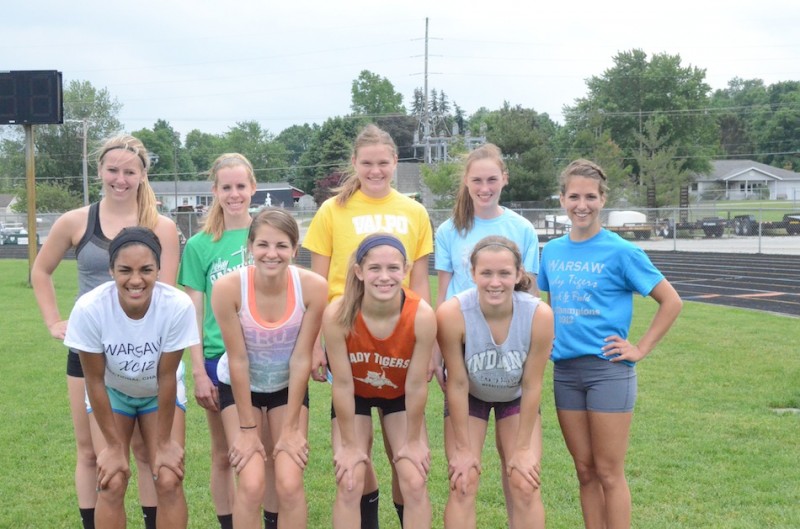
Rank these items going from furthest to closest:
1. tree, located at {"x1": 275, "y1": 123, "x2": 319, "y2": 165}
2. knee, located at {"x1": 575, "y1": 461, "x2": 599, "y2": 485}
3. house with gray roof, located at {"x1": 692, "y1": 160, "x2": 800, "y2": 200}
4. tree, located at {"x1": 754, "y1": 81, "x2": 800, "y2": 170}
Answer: tree, located at {"x1": 275, "y1": 123, "x2": 319, "y2": 165} → tree, located at {"x1": 754, "y1": 81, "x2": 800, "y2": 170} → house with gray roof, located at {"x1": 692, "y1": 160, "x2": 800, "y2": 200} → knee, located at {"x1": 575, "y1": 461, "x2": 599, "y2": 485}

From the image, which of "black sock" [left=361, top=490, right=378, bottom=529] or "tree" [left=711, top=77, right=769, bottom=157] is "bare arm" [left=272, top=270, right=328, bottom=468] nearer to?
"black sock" [left=361, top=490, right=378, bottom=529]

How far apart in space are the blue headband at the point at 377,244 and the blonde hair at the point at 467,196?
2.39 feet

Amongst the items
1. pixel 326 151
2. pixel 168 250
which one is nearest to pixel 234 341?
pixel 168 250

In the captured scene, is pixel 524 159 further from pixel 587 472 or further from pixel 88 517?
pixel 88 517

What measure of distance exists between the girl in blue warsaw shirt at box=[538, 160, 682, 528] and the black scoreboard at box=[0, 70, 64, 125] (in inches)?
640

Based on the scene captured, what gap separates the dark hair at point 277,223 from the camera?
4.16 m

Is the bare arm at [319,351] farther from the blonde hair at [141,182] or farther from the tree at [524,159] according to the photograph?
the tree at [524,159]

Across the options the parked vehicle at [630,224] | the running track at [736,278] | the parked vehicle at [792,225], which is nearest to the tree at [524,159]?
the parked vehicle at [630,224]

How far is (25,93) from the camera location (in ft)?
59.1

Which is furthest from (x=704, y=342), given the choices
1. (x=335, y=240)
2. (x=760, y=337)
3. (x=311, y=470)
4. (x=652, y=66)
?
(x=652, y=66)

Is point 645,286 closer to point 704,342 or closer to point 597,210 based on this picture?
point 597,210

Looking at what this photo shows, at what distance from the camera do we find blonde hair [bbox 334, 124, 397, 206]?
4.67 m

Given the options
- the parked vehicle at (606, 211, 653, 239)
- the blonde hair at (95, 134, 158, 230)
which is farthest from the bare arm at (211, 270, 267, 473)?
the parked vehicle at (606, 211, 653, 239)

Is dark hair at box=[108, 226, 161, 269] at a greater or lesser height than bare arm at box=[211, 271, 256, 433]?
greater
